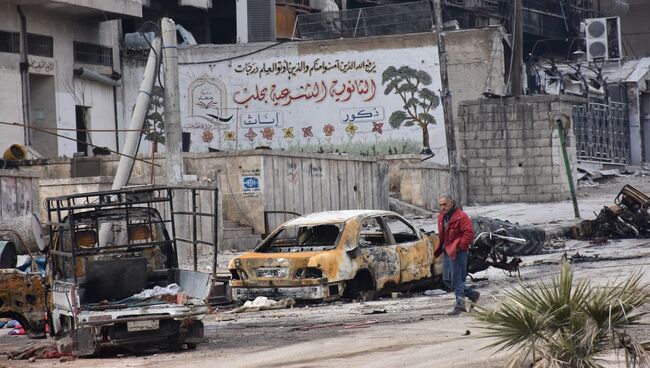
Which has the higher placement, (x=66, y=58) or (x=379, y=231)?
(x=66, y=58)

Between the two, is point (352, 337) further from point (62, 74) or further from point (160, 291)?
point (62, 74)

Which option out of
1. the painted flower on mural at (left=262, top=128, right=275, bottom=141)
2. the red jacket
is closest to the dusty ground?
the red jacket

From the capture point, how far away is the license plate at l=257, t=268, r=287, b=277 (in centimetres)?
1805

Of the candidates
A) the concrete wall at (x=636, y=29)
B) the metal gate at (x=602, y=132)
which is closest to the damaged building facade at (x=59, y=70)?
the metal gate at (x=602, y=132)

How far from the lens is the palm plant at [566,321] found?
9.68 m

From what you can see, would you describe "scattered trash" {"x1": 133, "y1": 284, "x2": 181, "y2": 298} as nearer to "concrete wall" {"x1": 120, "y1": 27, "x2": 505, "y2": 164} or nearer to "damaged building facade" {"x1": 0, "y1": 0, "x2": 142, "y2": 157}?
"damaged building facade" {"x1": 0, "y1": 0, "x2": 142, "y2": 157}

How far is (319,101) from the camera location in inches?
1797

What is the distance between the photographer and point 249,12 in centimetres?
5016

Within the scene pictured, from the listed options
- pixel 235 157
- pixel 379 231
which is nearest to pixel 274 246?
pixel 379 231

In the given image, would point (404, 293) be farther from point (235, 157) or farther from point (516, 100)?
point (516, 100)

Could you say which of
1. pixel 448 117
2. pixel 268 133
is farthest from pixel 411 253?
pixel 268 133

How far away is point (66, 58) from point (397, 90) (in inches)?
451

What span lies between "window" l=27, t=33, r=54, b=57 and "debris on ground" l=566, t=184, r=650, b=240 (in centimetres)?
1974

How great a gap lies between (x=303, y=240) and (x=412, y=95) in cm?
2605
